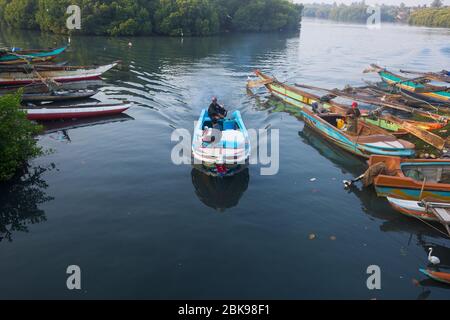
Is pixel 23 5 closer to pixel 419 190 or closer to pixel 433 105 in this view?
pixel 433 105

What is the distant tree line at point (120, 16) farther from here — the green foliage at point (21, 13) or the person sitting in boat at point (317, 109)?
A: the person sitting in boat at point (317, 109)

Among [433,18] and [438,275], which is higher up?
[433,18]

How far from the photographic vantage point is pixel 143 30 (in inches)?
3093

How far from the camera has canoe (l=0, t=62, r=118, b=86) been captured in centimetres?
3062

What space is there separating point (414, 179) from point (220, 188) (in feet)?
28.1

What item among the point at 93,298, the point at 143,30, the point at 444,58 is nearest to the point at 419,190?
the point at 93,298

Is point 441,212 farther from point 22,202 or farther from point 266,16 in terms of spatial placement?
→ point 266,16

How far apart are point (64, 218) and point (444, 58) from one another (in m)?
68.1

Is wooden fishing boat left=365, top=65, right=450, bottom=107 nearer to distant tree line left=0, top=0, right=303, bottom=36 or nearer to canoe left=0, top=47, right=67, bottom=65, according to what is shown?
canoe left=0, top=47, right=67, bottom=65

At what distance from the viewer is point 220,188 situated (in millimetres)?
16219

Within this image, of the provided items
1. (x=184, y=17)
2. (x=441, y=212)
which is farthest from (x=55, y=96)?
(x=184, y=17)

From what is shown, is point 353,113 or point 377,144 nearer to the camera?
point 377,144

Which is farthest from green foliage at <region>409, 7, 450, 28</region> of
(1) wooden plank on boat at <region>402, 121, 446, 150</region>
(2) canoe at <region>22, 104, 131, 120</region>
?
(2) canoe at <region>22, 104, 131, 120</region>

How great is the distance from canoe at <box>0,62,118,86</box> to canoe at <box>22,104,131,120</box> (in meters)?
6.80
